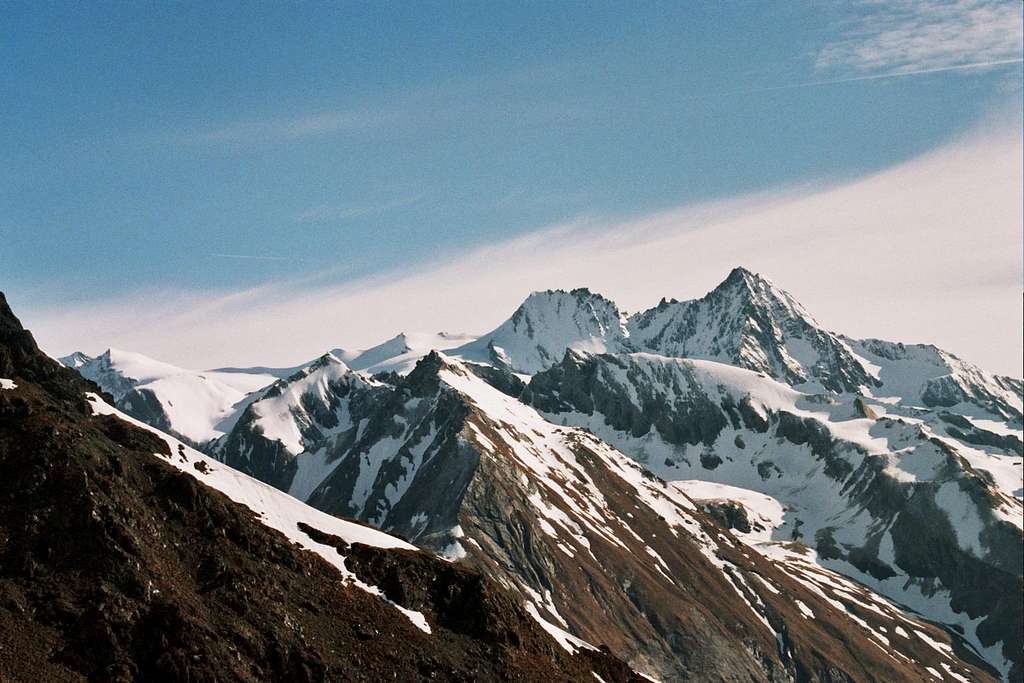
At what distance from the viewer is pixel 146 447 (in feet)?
379

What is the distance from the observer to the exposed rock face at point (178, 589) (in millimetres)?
83688

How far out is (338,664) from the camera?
9388 centimetres

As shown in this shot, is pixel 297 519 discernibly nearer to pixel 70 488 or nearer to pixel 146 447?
pixel 146 447

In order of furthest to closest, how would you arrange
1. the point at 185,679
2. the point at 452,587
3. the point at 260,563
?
the point at 452,587
the point at 260,563
the point at 185,679

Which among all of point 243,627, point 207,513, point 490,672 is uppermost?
point 207,513

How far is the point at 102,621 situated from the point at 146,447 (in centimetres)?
3387

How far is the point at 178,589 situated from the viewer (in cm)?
9206

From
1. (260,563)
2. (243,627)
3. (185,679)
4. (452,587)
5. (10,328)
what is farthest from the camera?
(10,328)

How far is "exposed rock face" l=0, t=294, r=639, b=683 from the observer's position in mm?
83688

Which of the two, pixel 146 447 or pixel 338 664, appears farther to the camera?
pixel 146 447

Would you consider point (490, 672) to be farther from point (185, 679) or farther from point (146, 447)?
point (146, 447)

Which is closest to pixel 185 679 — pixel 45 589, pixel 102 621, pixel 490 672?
pixel 102 621

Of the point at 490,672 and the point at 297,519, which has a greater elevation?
the point at 297,519

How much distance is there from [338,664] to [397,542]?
102ft
